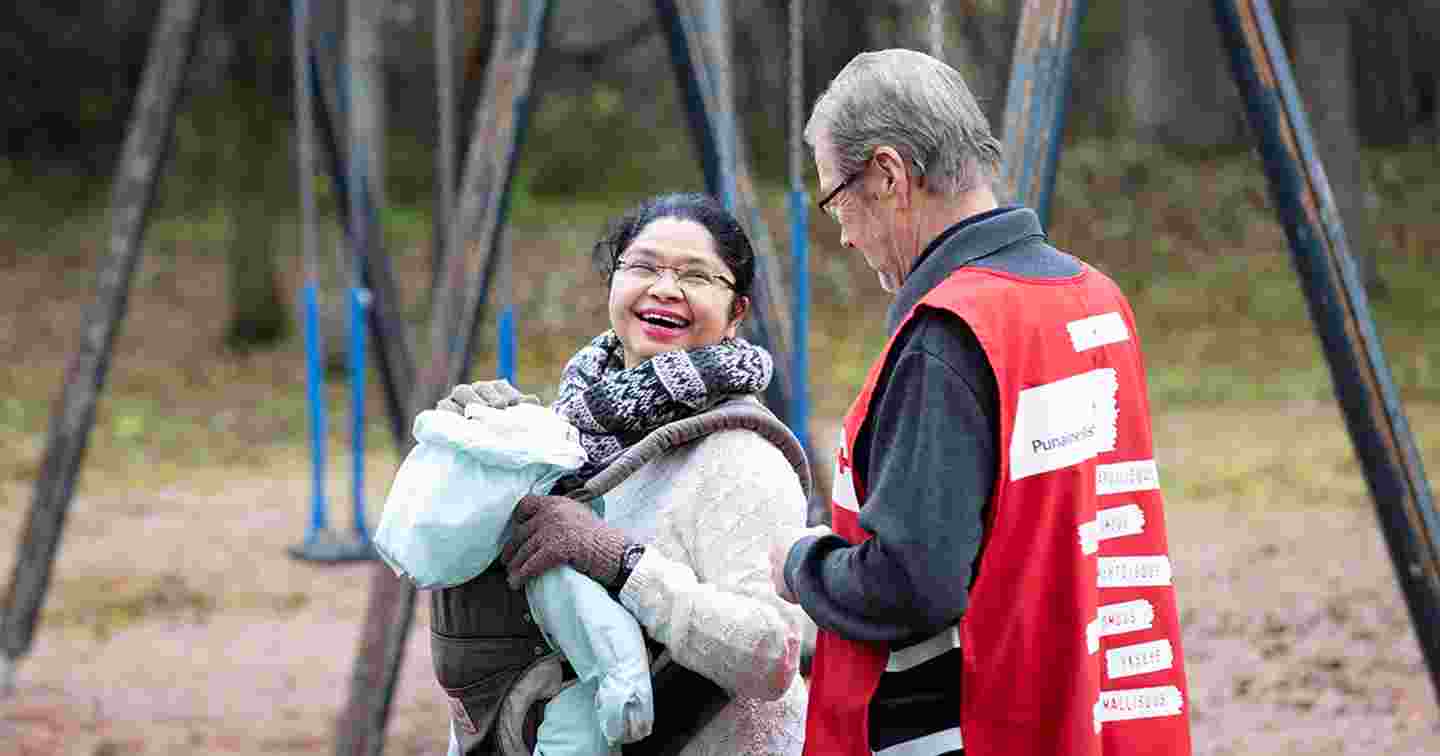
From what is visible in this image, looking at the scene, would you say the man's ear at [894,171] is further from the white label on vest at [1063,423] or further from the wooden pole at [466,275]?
the wooden pole at [466,275]

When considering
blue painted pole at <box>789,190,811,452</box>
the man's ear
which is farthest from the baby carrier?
blue painted pole at <box>789,190,811,452</box>

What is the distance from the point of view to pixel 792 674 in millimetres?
2156

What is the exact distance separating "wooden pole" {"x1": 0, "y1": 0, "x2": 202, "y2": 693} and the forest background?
0.93 feet

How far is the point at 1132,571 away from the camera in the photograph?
2.00 m

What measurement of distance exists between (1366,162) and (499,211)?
15.2 meters

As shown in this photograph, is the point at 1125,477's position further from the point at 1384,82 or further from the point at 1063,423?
the point at 1384,82

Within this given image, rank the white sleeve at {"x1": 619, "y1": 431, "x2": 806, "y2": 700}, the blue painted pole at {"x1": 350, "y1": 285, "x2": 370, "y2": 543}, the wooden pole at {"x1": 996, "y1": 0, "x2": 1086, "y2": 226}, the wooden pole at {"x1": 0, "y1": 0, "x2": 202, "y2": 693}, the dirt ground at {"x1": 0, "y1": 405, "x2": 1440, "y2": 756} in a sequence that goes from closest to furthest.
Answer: the white sleeve at {"x1": 619, "y1": 431, "x2": 806, "y2": 700}, the wooden pole at {"x1": 996, "y1": 0, "x2": 1086, "y2": 226}, the dirt ground at {"x1": 0, "y1": 405, "x2": 1440, "y2": 756}, the wooden pole at {"x1": 0, "y1": 0, "x2": 202, "y2": 693}, the blue painted pole at {"x1": 350, "y1": 285, "x2": 370, "y2": 543}

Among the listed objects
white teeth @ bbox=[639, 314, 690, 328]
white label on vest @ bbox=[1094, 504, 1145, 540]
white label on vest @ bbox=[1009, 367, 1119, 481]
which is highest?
white label on vest @ bbox=[1009, 367, 1119, 481]

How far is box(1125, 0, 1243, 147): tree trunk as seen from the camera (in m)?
18.1

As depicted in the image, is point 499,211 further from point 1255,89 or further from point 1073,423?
point 1073,423

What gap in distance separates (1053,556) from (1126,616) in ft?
0.48

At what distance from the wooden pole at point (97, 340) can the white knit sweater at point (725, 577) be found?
396 cm

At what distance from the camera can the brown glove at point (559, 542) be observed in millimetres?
2135

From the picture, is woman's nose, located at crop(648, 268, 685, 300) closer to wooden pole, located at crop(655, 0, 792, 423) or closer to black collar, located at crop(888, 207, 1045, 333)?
black collar, located at crop(888, 207, 1045, 333)
